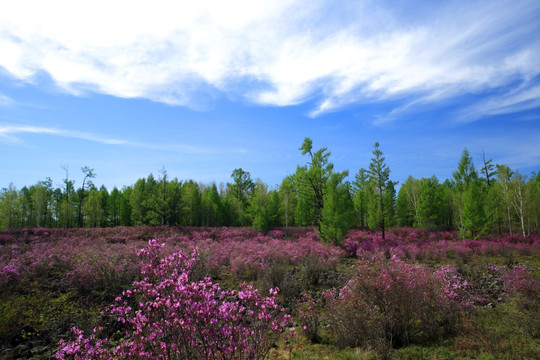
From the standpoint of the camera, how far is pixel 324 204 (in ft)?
66.0

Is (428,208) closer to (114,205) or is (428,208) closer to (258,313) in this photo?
(258,313)

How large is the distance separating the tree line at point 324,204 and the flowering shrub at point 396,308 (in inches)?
517

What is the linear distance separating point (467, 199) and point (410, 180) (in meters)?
21.6

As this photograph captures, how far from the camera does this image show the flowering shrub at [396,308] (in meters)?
5.60

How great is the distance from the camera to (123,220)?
1820 inches

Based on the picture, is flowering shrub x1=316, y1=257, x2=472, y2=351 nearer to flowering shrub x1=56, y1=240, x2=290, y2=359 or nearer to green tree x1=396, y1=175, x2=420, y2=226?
flowering shrub x1=56, y1=240, x2=290, y2=359

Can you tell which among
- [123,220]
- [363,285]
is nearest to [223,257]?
[363,285]

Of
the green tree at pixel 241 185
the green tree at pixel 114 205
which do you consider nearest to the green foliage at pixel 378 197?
the green tree at pixel 241 185

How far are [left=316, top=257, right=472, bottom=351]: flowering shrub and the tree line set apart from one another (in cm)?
1312

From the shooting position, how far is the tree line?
990 inches

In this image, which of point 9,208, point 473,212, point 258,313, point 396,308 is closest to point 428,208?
point 473,212

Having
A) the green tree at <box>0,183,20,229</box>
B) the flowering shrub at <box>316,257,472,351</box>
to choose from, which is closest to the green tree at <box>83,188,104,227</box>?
the green tree at <box>0,183,20,229</box>

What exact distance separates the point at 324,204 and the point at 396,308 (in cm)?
1449

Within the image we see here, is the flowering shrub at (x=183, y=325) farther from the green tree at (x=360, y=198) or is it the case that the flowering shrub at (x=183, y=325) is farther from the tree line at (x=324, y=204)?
the green tree at (x=360, y=198)
